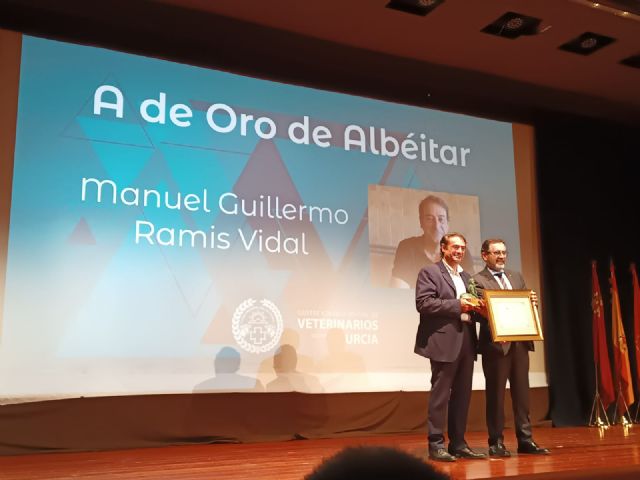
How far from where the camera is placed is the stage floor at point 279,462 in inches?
122

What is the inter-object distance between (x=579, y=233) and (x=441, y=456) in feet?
12.4

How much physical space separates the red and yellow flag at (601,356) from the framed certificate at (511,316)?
2859mm

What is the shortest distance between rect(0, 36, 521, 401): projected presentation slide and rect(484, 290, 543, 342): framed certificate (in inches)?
69.2

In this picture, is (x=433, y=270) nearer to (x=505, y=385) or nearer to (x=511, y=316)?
(x=511, y=316)

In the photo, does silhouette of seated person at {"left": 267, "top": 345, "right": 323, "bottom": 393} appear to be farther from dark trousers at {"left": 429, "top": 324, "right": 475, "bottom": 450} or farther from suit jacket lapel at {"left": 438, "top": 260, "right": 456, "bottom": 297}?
suit jacket lapel at {"left": 438, "top": 260, "right": 456, "bottom": 297}

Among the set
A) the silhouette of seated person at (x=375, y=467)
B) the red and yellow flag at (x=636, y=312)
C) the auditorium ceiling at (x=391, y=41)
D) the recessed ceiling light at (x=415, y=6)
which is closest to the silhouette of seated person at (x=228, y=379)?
the auditorium ceiling at (x=391, y=41)

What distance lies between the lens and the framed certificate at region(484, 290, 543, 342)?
354 centimetres

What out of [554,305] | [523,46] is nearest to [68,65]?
[523,46]

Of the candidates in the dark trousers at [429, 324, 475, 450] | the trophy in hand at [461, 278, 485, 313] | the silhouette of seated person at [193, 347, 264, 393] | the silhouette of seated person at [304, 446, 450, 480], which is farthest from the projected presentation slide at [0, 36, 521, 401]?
the silhouette of seated person at [304, 446, 450, 480]

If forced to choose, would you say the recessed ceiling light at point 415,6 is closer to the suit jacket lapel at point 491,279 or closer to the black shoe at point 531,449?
the suit jacket lapel at point 491,279

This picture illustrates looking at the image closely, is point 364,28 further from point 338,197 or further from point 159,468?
point 159,468

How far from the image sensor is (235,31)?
5.34 meters

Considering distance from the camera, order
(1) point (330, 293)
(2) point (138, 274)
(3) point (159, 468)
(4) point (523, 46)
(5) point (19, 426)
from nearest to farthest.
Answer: (3) point (159, 468), (5) point (19, 426), (2) point (138, 274), (1) point (330, 293), (4) point (523, 46)

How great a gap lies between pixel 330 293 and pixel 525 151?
8.45 ft
